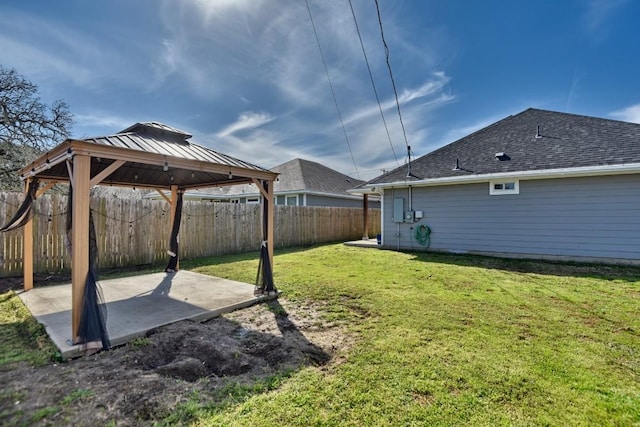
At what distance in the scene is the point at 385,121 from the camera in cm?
945

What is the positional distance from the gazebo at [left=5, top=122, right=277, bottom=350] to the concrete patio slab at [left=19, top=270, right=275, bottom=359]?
0.42 m

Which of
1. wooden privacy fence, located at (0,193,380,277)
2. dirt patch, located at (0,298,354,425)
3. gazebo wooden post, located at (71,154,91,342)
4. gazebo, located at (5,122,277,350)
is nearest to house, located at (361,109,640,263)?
wooden privacy fence, located at (0,193,380,277)

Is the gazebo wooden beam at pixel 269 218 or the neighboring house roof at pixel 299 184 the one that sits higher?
the neighboring house roof at pixel 299 184

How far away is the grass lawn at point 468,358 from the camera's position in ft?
7.00

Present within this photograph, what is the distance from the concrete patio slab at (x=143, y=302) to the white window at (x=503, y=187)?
25.1 feet

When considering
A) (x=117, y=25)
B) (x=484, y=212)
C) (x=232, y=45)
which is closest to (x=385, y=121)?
(x=484, y=212)

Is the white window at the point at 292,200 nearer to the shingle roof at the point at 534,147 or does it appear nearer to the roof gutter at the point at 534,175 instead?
the shingle roof at the point at 534,147

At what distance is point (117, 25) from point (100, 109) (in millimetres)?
4319

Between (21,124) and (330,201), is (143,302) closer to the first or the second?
(21,124)

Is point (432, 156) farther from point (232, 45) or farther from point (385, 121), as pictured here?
point (232, 45)

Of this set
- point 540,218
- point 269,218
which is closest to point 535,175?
point 540,218

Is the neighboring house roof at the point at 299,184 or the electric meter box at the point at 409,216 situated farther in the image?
the neighboring house roof at the point at 299,184

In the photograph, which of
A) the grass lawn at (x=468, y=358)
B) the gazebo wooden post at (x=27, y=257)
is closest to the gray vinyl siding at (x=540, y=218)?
the grass lawn at (x=468, y=358)

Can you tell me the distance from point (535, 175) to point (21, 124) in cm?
1753
